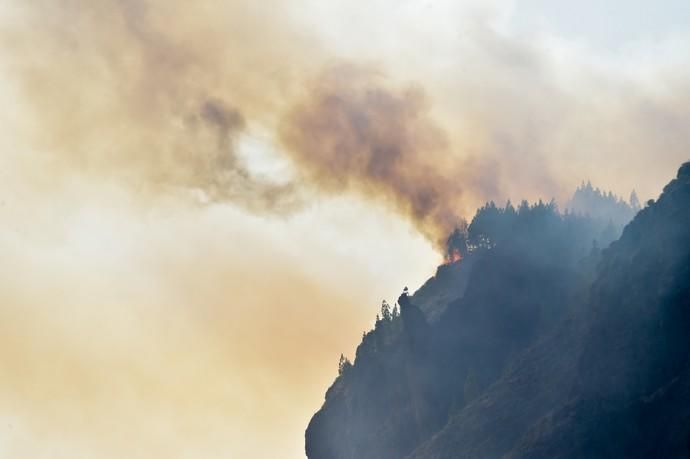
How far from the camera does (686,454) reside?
200 metres
